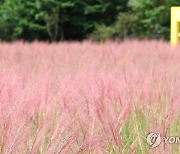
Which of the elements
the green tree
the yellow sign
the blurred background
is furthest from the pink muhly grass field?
the green tree

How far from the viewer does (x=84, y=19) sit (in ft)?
57.2

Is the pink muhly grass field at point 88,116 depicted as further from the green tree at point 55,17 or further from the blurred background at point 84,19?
the green tree at point 55,17

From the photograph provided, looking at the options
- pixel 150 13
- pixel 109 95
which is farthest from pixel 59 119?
pixel 150 13

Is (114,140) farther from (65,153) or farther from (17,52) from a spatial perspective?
(17,52)

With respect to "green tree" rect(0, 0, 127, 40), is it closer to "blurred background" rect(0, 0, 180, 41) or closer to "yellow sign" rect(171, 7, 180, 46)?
"blurred background" rect(0, 0, 180, 41)

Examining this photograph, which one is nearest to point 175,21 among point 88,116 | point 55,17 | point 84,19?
point 55,17

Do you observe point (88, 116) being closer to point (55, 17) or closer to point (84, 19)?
point (55, 17)

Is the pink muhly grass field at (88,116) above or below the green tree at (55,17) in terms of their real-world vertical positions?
above

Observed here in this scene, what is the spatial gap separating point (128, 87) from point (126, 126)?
17.3 inches

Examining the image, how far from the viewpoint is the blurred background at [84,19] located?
15.9 metres

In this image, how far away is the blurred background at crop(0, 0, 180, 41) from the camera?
626 inches

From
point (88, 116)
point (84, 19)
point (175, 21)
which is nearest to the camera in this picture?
point (88, 116)

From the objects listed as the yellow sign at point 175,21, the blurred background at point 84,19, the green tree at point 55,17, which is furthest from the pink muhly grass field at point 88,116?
the green tree at point 55,17

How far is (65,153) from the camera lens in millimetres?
1537
